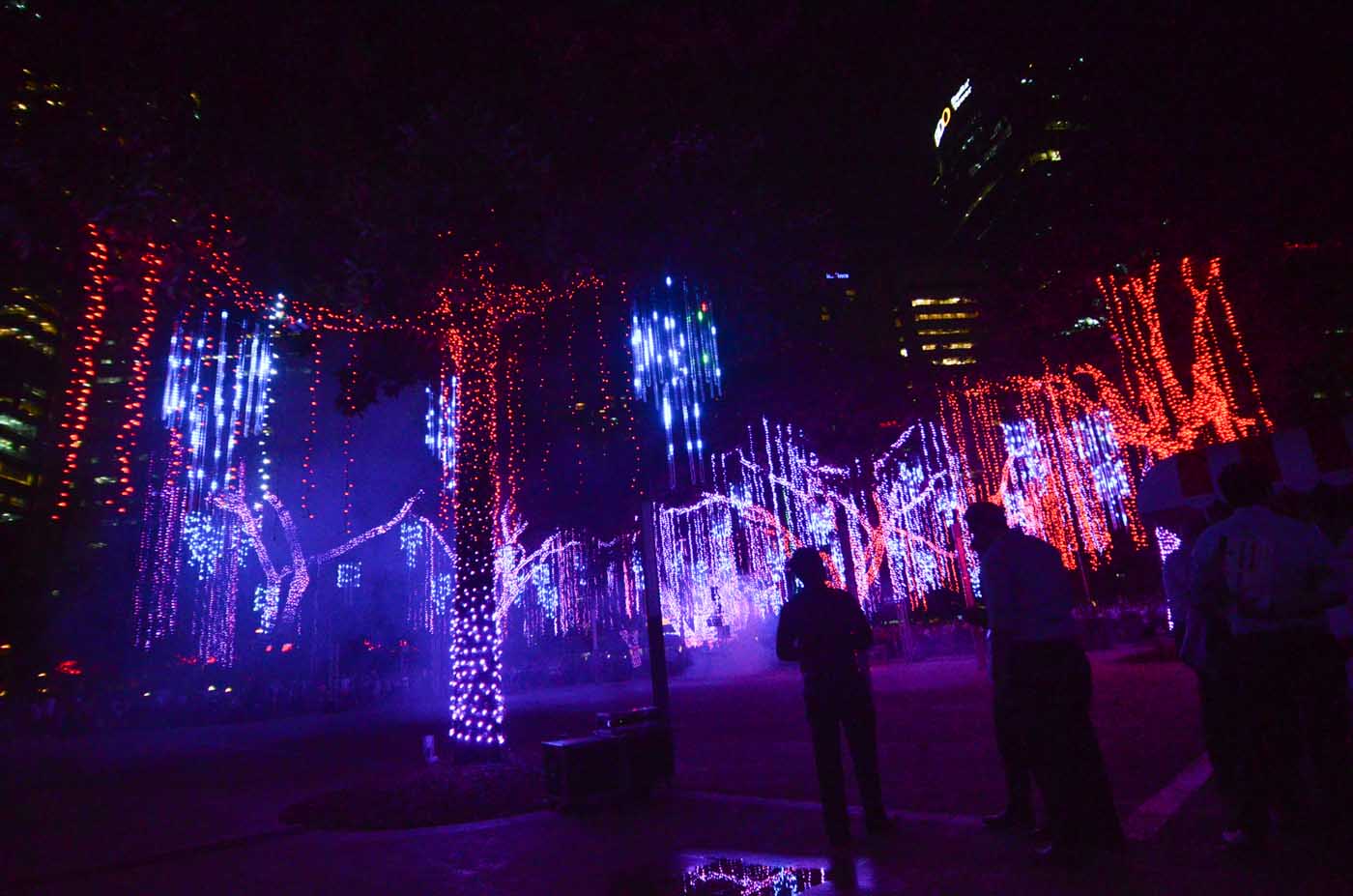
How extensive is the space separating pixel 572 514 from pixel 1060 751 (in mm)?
19327

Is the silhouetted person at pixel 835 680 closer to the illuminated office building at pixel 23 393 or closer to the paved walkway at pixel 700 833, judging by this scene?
the paved walkway at pixel 700 833

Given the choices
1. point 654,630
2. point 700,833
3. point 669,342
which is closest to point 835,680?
point 700,833

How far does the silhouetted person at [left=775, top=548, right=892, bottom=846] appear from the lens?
15.2 feet

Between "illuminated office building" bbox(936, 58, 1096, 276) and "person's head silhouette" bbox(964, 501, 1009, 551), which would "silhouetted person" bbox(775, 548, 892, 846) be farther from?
"illuminated office building" bbox(936, 58, 1096, 276)

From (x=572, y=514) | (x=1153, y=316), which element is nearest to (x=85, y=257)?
(x=572, y=514)

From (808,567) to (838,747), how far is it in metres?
1.21

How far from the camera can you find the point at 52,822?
7.87 meters

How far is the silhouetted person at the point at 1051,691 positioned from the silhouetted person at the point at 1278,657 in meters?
0.70

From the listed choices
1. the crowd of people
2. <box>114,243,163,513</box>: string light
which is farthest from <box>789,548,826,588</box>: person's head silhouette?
<box>114,243,163,513</box>: string light

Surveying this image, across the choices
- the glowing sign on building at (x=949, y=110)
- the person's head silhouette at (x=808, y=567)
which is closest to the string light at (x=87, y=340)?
the person's head silhouette at (x=808, y=567)

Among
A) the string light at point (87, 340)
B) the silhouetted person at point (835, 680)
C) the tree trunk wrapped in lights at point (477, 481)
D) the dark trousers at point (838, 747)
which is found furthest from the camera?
the tree trunk wrapped in lights at point (477, 481)

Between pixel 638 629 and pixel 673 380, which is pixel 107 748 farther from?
pixel 638 629

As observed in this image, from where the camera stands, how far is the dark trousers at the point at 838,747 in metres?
4.47

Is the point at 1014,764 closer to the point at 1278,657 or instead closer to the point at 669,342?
the point at 1278,657
